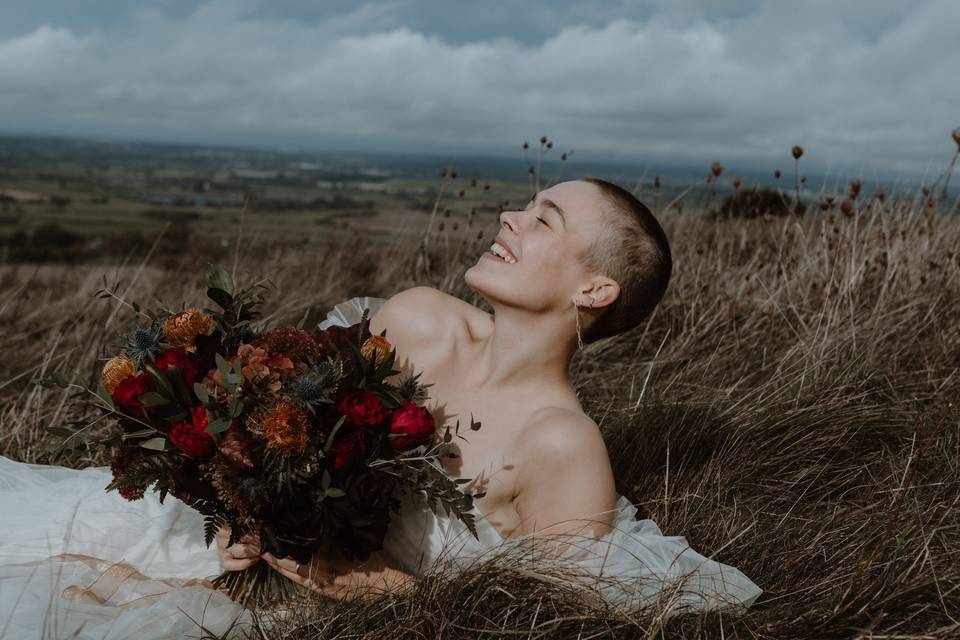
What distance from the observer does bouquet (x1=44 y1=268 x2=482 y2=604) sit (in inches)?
76.7

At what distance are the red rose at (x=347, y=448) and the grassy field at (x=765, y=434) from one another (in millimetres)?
441

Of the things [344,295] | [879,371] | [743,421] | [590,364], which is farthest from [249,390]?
[344,295]

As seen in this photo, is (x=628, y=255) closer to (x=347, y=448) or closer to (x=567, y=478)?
(x=567, y=478)

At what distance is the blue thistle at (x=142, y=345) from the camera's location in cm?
215

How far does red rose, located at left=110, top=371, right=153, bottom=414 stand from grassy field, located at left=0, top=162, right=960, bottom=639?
327mm

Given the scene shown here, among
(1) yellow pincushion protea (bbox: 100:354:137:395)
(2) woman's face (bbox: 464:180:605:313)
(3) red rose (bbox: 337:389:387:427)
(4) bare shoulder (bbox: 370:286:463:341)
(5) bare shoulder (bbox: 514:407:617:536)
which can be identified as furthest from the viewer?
(4) bare shoulder (bbox: 370:286:463:341)

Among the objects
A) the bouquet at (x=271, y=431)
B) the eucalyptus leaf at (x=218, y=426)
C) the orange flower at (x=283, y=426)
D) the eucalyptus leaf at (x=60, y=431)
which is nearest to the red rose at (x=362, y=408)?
the bouquet at (x=271, y=431)

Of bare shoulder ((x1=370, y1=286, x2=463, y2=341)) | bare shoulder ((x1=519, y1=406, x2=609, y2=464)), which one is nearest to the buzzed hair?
bare shoulder ((x1=519, y1=406, x2=609, y2=464))

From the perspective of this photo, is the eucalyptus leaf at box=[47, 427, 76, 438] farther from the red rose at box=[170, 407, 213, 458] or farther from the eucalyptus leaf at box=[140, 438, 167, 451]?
the red rose at box=[170, 407, 213, 458]

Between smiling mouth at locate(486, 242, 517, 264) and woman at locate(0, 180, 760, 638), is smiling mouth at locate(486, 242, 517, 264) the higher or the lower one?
the higher one

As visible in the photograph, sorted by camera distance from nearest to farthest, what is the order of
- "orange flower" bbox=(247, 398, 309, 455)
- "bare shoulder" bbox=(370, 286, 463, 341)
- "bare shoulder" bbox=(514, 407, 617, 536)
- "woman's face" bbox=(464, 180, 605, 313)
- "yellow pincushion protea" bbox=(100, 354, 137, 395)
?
"orange flower" bbox=(247, 398, 309, 455) < "yellow pincushion protea" bbox=(100, 354, 137, 395) < "bare shoulder" bbox=(514, 407, 617, 536) < "woman's face" bbox=(464, 180, 605, 313) < "bare shoulder" bbox=(370, 286, 463, 341)

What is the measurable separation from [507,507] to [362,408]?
0.66m

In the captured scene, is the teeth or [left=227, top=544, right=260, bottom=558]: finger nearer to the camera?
[left=227, top=544, right=260, bottom=558]: finger

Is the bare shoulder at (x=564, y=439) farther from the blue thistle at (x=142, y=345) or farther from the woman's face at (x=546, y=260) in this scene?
the blue thistle at (x=142, y=345)
